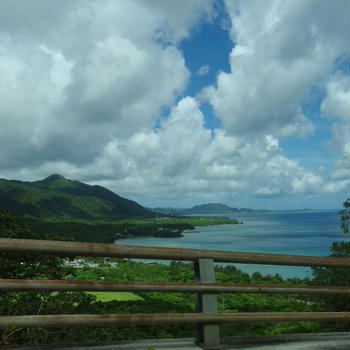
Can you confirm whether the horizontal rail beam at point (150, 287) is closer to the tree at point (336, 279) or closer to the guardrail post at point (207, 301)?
the guardrail post at point (207, 301)

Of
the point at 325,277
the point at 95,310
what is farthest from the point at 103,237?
the point at 95,310

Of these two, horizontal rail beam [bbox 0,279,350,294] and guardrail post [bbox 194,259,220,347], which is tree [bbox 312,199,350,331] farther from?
guardrail post [bbox 194,259,220,347]

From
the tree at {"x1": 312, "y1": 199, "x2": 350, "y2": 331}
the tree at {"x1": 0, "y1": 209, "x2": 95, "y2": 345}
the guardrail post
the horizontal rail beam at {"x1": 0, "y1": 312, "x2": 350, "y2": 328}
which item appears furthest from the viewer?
the tree at {"x1": 312, "y1": 199, "x2": 350, "y2": 331}

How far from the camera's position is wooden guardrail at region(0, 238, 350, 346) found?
2.43 meters

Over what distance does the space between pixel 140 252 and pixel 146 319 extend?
1.66ft

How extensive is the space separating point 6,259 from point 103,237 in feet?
372

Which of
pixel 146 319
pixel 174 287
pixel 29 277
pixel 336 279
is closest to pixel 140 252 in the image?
pixel 174 287

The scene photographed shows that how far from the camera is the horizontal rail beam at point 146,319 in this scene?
2396mm

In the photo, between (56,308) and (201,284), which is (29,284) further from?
(56,308)

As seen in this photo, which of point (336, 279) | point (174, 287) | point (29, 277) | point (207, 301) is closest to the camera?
point (174, 287)

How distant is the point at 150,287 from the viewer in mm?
2748

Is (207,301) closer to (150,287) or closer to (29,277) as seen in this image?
(150,287)

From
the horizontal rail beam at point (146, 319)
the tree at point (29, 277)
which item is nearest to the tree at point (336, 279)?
the tree at point (29, 277)

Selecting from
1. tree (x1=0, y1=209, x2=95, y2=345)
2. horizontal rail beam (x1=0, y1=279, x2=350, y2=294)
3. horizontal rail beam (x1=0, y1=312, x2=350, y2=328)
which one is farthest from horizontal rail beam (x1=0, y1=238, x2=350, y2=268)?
tree (x1=0, y1=209, x2=95, y2=345)
